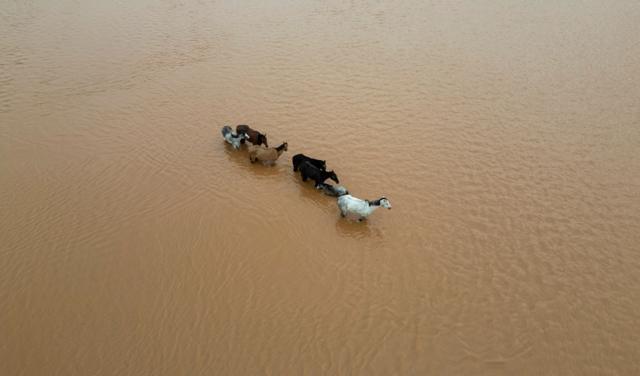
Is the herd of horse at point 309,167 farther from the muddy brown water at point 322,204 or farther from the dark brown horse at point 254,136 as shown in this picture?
the muddy brown water at point 322,204

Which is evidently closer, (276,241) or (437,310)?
(437,310)

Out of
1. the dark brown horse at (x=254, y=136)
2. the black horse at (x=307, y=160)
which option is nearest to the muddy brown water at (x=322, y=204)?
the black horse at (x=307, y=160)

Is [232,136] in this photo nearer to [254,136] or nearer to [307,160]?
[254,136]

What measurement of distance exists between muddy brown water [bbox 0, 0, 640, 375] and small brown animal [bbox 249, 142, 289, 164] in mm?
239

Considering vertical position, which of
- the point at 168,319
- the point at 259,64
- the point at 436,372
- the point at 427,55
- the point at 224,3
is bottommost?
the point at 168,319

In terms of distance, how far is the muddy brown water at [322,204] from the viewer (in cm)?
692

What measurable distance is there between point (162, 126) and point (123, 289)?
5.45 metres

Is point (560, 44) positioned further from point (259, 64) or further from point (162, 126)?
Result: point (162, 126)

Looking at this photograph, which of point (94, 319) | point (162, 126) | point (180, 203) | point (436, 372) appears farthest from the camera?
point (162, 126)

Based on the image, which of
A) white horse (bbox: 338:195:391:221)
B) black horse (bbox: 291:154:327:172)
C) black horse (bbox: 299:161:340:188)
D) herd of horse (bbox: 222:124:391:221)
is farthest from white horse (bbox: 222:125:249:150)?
white horse (bbox: 338:195:391:221)

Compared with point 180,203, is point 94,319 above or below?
below

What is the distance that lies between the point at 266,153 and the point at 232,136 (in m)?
1.14

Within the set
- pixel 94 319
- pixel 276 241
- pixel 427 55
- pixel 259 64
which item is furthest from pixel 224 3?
pixel 94 319

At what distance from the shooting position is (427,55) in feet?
50.3
